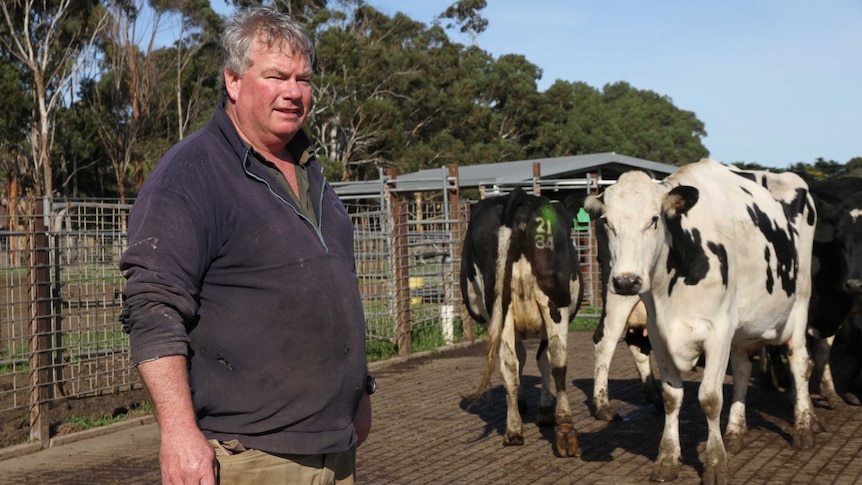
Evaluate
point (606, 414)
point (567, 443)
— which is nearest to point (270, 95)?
point (567, 443)

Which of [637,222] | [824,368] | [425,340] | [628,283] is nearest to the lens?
[628,283]

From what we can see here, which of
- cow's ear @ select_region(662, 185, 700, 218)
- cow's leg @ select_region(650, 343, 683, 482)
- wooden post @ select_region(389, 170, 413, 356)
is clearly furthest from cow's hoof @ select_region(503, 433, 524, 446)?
wooden post @ select_region(389, 170, 413, 356)

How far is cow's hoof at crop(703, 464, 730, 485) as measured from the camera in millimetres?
7254

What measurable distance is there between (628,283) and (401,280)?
29.1 ft

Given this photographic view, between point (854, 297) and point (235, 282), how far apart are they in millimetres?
8606

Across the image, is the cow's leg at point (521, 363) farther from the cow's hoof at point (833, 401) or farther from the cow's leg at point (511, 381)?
the cow's hoof at point (833, 401)

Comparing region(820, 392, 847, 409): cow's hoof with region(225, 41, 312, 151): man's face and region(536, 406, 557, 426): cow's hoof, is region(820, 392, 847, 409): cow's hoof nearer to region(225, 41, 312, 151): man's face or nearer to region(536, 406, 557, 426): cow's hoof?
region(536, 406, 557, 426): cow's hoof

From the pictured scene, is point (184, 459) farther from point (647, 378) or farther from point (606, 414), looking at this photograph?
point (647, 378)

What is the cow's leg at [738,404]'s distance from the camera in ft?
28.1

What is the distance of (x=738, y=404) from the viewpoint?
8.68 metres

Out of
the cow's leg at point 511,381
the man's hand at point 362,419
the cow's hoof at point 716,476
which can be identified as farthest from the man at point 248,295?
the cow's leg at point 511,381

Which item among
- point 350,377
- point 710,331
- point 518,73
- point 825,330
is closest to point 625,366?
point 825,330

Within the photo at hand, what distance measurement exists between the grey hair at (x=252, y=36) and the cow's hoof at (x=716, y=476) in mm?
4989

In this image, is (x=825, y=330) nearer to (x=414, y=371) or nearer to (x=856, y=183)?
(x=856, y=183)
